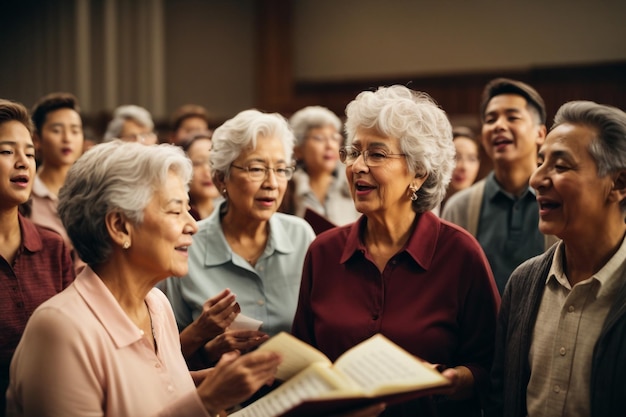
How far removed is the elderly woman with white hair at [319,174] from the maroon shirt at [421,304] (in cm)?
238

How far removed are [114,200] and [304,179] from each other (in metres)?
3.10

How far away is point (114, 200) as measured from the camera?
217 cm

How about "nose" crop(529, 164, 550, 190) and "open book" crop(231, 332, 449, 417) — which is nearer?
"open book" crop(231, 332, 449, 417)

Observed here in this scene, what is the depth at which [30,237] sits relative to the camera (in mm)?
3062

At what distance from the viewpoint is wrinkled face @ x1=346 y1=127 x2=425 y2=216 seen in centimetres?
271

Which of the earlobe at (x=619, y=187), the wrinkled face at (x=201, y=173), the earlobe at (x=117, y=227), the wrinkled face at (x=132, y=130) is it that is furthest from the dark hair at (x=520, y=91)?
the wrinkled face at (x=132, y=130)

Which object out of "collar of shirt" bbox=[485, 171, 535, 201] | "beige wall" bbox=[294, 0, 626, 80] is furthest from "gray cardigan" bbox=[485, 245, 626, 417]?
"beige wall" bbox=[294, 0, 626, 80]

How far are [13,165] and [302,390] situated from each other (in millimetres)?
1773

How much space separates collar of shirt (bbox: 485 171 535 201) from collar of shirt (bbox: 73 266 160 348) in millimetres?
2185

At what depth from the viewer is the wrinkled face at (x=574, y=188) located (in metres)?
2.29

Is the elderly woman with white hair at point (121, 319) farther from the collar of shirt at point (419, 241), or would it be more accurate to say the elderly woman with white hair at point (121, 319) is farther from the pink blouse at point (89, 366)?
the collar of shirt at point (419, 241)

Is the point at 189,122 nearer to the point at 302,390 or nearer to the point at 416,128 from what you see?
the point at 416,128

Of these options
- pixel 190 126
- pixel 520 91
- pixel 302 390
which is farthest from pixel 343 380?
pixel 190 126

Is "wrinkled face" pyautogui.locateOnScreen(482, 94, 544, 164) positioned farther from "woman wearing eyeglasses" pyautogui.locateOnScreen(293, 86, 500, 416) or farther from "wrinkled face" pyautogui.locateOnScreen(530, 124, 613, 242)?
"wrinkled face" pyautogui.locateOnScreen(530, 124, 613, 242)
